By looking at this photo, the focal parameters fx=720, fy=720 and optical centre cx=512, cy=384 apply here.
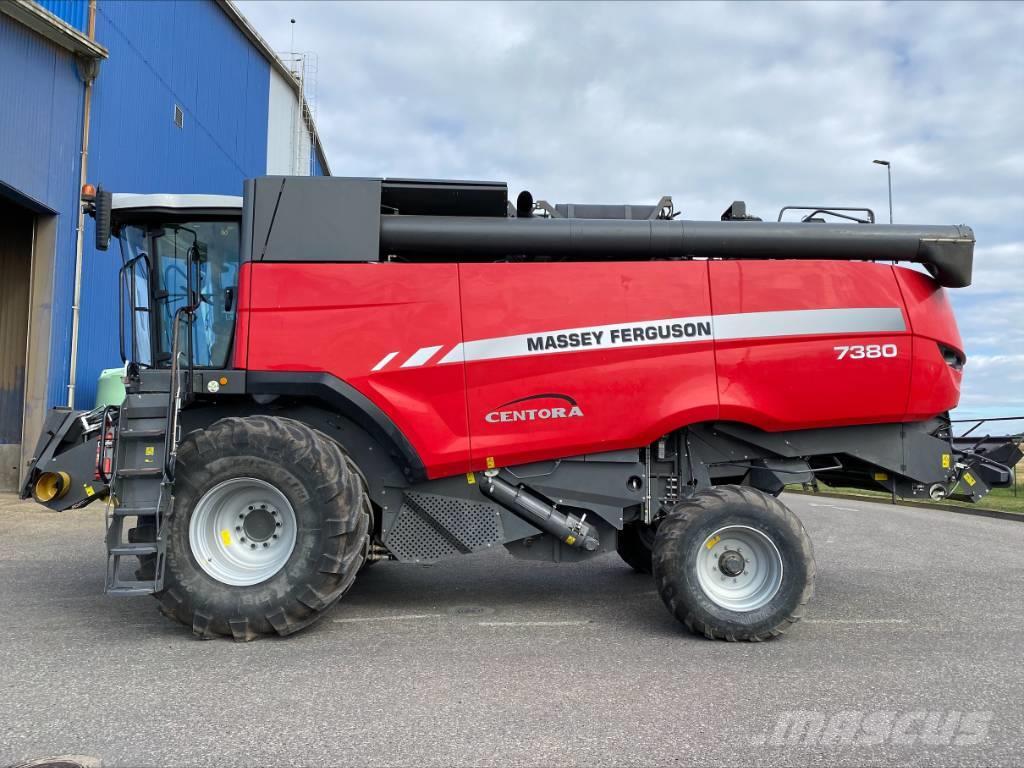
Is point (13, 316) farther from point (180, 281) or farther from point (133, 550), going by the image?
point (133, 550)

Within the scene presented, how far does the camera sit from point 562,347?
508 centimetres

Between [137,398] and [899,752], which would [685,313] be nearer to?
[899,752]

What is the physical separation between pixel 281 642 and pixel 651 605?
2.81 m

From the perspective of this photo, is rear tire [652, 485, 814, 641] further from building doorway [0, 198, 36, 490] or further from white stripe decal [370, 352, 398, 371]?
building doorway [0, 198, 36, 490]

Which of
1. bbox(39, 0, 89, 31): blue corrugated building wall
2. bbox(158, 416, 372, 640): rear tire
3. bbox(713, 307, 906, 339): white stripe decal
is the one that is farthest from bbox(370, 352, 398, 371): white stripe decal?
bbox(39, 0, 89, 31): blue corrugated building wall

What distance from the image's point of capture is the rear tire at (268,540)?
4.67 meters

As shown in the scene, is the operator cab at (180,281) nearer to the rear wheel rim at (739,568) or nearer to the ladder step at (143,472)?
the ladder step at (143,472)

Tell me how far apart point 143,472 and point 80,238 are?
36.1ft

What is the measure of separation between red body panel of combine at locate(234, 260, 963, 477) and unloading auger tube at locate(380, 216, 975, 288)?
199mm

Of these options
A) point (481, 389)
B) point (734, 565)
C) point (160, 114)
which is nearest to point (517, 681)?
point (734, 565)

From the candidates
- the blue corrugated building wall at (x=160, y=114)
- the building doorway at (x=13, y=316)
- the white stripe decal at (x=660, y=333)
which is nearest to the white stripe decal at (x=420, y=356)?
the white stripe decal at (x=660, y=333)

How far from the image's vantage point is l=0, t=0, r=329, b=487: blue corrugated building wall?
40.5ft

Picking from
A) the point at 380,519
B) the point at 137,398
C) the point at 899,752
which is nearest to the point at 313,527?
the point at 380,519

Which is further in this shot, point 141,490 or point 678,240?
point 678,240
